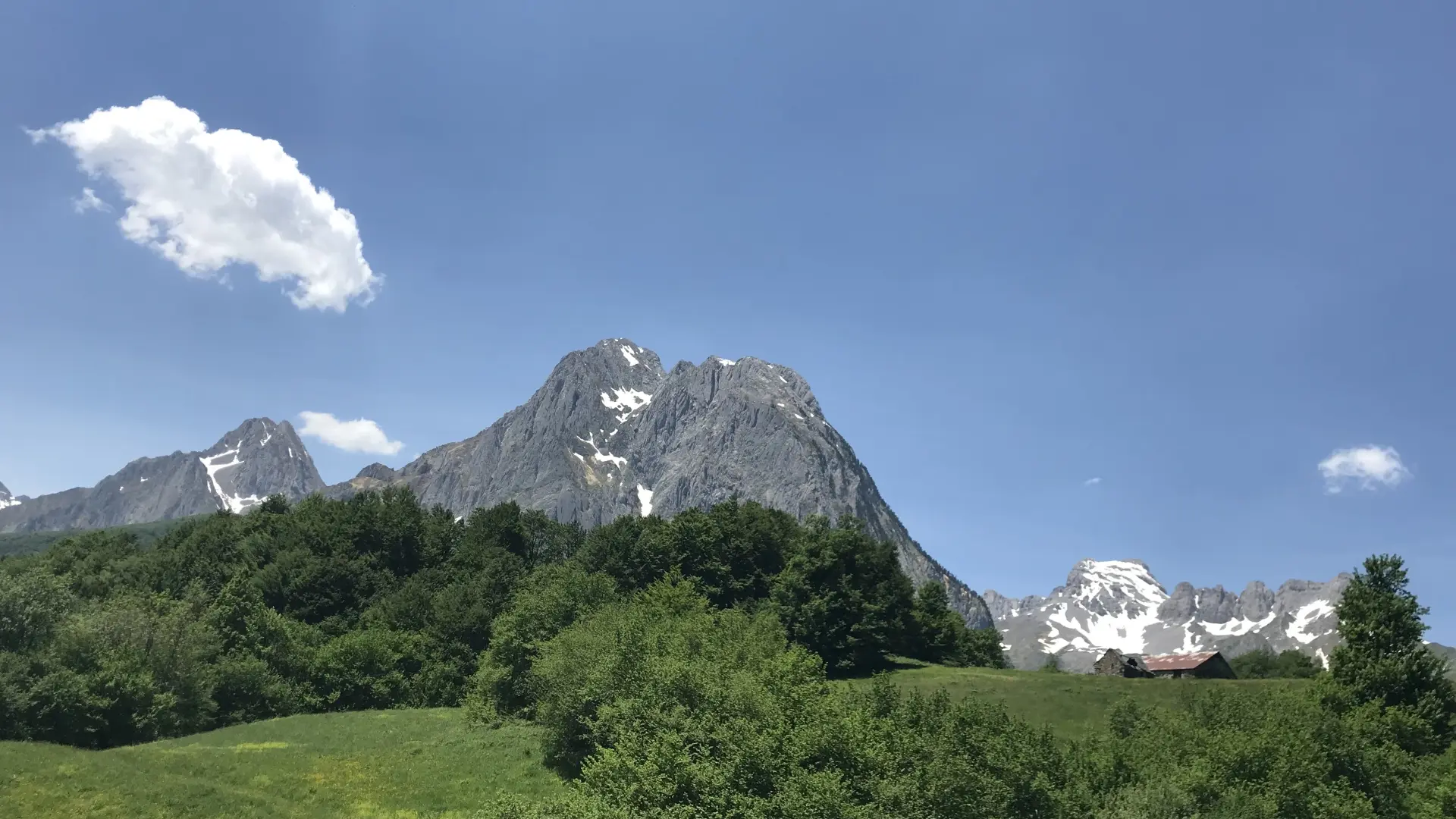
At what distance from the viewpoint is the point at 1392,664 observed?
6412cm

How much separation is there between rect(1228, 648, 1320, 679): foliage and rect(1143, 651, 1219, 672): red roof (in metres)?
33.6

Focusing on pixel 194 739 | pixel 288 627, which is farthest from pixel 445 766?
pixel 288 627

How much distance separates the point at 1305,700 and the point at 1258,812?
83.1ft

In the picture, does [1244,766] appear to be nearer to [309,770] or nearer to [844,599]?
[844,599]

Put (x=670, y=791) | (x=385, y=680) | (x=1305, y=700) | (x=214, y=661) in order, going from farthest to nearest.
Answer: (x=385, y=680)
(x=214, y=661)
(x=1305, y=700)
(x=670, y=791)

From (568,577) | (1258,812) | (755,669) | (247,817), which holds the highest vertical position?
(568,577)

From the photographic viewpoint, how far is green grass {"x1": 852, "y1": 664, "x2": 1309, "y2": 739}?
65.2 m

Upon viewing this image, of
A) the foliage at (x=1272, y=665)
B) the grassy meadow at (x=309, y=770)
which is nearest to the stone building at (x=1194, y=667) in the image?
the grassy meadow at (x=309, y=770)

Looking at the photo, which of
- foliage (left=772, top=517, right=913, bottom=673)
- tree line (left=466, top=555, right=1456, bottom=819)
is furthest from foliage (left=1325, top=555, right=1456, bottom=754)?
foliage (left=772, top=517, right=913, bottom=673)

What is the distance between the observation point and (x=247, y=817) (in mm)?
41812

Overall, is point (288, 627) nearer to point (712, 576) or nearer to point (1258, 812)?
point (712, 576)

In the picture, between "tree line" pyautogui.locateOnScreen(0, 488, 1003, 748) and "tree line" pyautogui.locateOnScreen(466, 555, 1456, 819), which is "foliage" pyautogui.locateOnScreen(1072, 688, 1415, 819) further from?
"tree line" pyautogui.locateOnScreen(0, 488, 1003, 748)

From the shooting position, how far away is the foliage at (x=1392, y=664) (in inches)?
2438

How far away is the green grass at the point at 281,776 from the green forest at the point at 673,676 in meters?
1.49
